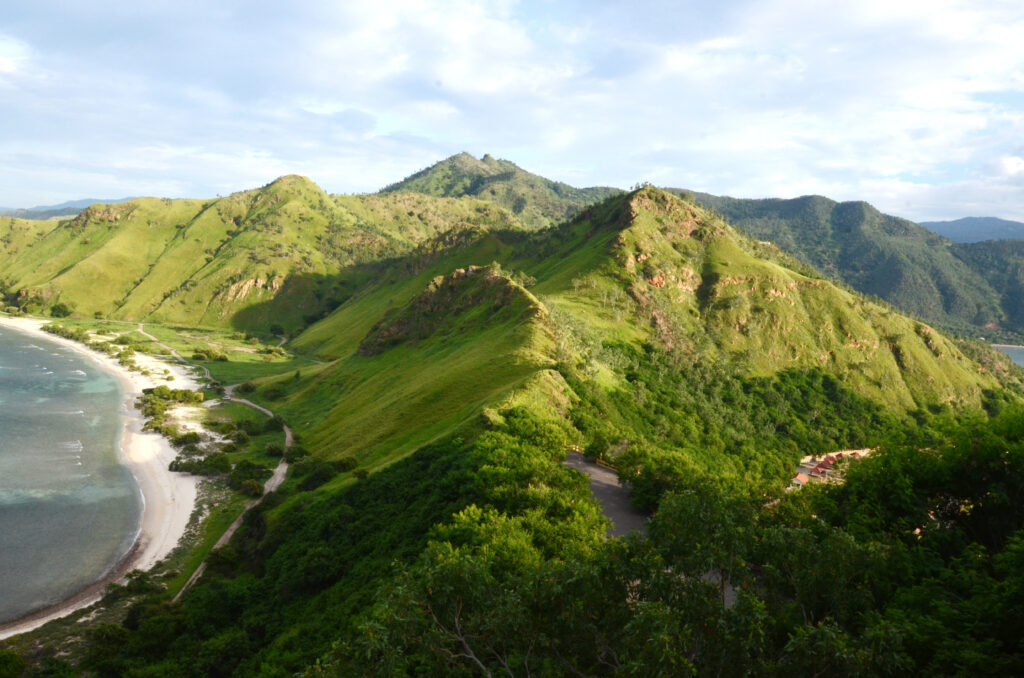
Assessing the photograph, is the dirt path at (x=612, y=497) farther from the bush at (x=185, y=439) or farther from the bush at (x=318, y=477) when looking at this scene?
the bush at (x=185, y=439)

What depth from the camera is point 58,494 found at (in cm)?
8994

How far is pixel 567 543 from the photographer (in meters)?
38.4

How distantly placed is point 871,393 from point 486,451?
5456 inches

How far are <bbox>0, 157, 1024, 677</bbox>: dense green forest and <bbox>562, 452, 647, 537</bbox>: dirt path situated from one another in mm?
1703

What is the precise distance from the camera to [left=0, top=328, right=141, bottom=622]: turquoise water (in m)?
66.5

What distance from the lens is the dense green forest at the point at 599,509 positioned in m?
20.0

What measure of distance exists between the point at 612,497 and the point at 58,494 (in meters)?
102

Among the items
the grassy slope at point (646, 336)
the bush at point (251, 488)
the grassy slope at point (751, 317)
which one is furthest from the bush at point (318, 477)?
the grassy slope at point (751, 317)

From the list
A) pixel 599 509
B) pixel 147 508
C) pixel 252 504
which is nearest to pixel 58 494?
pixel 147 508

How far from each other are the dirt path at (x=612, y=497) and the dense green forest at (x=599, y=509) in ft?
5.59

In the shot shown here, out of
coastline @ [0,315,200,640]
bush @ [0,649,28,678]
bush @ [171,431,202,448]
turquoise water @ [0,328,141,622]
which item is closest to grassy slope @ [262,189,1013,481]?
bush @ [171,431,202,448]

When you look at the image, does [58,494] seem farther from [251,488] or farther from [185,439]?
[251,488]

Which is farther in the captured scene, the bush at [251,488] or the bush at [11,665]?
the bush at [251,488]

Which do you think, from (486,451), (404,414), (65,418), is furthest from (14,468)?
(486,451)
